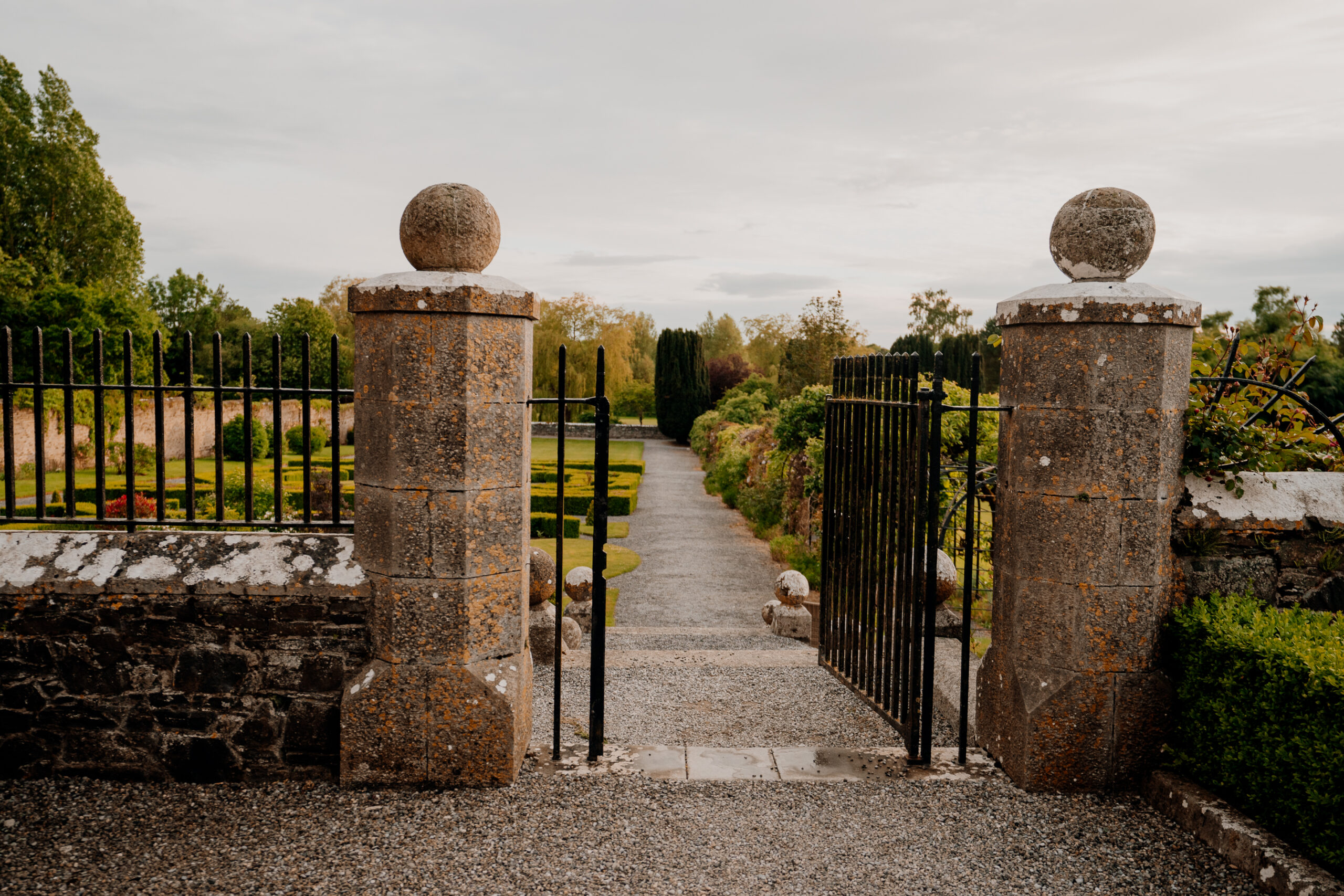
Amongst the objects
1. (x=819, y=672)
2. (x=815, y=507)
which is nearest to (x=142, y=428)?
(x=815, y=507)

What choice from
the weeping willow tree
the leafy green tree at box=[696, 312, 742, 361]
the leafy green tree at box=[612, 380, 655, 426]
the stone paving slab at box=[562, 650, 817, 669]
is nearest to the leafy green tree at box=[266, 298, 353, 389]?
the weeping willow tree

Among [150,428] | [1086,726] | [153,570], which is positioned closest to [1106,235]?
[1086,726]

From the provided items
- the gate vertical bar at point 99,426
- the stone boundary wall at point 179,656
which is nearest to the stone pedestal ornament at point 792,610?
the stone boundary wall at point 179,656

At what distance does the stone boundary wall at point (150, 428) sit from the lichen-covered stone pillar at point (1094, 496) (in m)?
17.1

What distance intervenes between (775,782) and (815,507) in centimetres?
970

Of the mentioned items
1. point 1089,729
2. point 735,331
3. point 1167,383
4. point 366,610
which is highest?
point 735,331

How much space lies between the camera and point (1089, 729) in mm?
4172

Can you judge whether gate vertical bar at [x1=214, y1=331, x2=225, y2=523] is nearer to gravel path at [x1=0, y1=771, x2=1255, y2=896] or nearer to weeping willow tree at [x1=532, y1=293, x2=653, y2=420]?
gravel path at [x1=0, y1=771, x2=1255, y2=896]

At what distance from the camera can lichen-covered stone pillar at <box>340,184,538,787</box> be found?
12.9ft

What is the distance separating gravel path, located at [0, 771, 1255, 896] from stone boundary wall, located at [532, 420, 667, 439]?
3708cm

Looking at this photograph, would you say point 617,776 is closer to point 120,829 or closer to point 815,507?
point 120,829

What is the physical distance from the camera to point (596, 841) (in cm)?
370

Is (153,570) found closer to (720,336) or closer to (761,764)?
(761,764)

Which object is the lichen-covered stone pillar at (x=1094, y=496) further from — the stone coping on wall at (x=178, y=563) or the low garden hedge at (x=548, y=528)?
the low garden hedge at (x=548, y=528)
